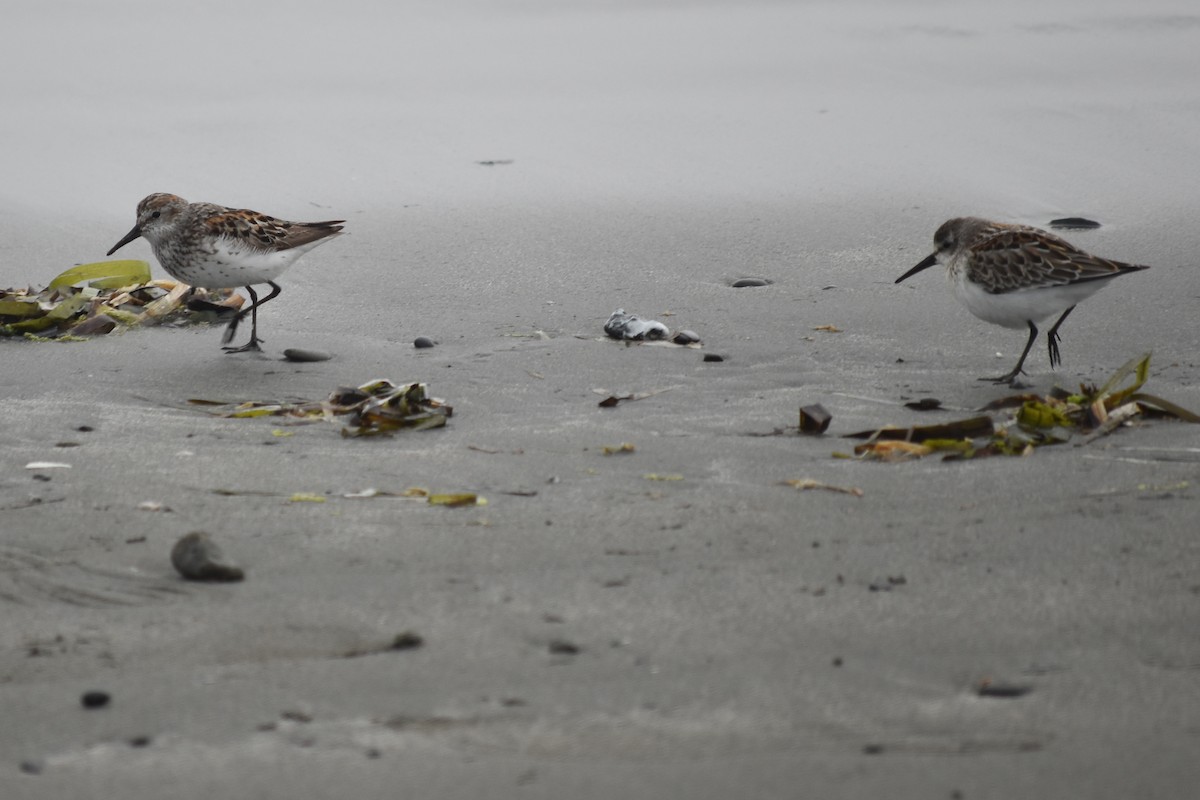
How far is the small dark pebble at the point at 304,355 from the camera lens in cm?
621

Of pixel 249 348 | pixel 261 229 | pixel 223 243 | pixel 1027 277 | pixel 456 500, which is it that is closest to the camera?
pixel 456 500

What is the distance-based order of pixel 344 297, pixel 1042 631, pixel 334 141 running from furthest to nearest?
pixel 334 141
pixel 344 297
pixel 1042 631

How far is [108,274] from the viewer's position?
7.26 meters

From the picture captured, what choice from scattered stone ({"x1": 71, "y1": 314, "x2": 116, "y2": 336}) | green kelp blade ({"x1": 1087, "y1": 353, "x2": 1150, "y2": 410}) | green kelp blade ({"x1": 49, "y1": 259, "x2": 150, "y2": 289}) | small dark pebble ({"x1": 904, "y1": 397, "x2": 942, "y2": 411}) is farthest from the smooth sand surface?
green kelp blade ({"x1": 49, "y1": 259, "x2": 150, "y2": 289})

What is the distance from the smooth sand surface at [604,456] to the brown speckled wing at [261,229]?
15.2 inches

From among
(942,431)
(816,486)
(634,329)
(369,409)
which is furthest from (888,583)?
(634,329)

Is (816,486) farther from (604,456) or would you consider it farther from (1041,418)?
(1041,418)

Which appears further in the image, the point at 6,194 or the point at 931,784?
the point at 6,194

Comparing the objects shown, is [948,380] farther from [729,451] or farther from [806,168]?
[806,168]

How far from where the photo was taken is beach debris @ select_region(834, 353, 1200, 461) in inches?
178

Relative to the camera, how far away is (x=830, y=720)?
269cm

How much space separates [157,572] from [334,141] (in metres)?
6.71

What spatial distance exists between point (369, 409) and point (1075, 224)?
4519mm

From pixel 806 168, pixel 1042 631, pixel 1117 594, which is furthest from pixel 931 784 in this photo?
pixel 806 168
